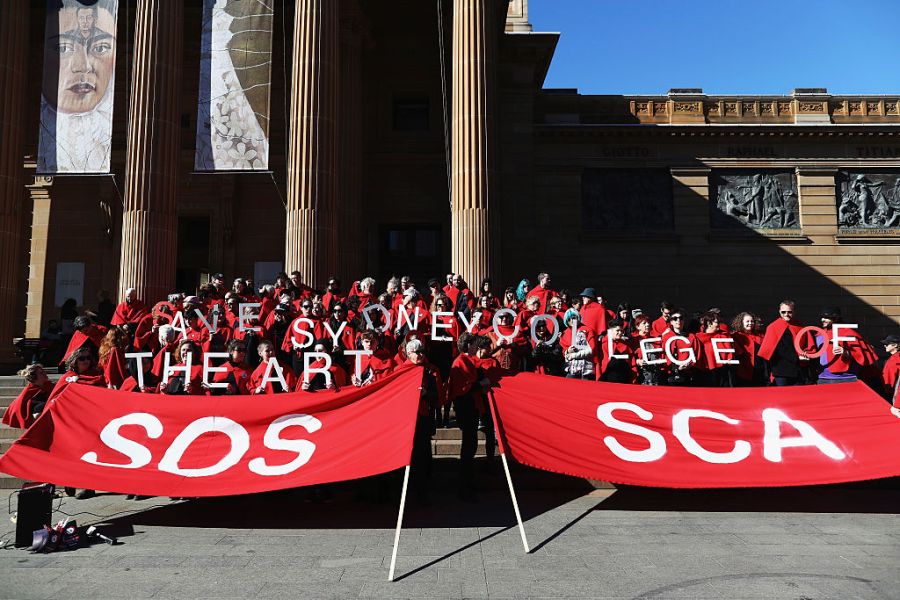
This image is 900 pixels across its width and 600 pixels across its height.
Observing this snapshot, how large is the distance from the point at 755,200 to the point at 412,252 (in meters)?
14.7

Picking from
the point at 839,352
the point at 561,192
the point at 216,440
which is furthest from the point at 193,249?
the point at 839,352

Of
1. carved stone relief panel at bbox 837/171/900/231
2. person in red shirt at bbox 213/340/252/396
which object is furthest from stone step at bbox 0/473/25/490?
carved stone relief panel at bbox 837/171/900/231

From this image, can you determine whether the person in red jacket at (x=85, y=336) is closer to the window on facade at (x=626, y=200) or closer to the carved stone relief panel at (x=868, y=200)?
the window on facade at (x=626, y=200)

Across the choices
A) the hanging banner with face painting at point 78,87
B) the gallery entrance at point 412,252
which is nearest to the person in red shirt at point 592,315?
the hanging banner with face painting at point 78,87

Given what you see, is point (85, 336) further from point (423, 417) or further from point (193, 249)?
point (193, 249)

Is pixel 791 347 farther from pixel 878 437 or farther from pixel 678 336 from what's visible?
pixel 878 437

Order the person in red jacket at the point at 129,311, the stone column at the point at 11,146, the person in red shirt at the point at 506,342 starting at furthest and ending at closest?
the stone column at the point at 11,146 < the person in red jacket at the point at 129,311 < the person in red shirt at the point at 506,342

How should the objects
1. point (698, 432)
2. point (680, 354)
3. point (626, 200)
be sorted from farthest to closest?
point (626, 200), point (680, 354), point (698, 432)

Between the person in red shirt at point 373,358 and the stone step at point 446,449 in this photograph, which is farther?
the stone step at point 446,449

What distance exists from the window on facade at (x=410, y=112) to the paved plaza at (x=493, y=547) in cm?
2057

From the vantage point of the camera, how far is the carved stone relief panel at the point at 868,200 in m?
26.5

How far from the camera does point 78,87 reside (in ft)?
58.7

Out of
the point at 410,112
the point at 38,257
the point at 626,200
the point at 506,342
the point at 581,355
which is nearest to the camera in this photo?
the point at 506,342

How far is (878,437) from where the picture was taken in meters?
7.58
